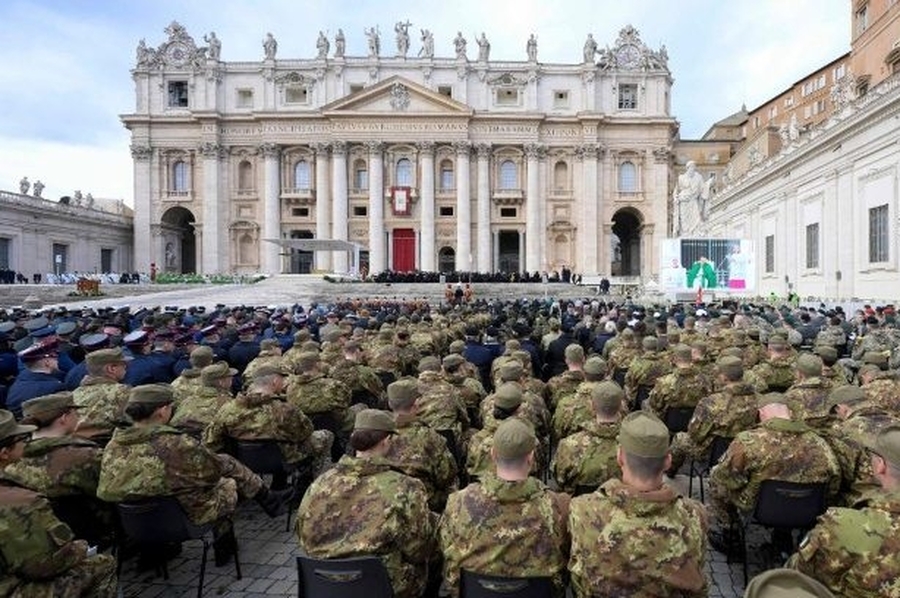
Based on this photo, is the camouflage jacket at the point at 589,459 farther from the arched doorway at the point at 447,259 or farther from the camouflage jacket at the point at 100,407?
the arched doorway at the point at 447,259

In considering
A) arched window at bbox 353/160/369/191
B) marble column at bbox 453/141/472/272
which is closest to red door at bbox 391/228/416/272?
marble column at bbox 453/141/472/272

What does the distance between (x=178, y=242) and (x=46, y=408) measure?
62.1 m

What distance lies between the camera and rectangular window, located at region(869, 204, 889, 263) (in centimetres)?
2222

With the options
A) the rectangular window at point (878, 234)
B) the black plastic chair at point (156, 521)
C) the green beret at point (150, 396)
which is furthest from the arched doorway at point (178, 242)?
the black plastic chair at point (156, 521)

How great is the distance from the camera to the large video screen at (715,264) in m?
23.4

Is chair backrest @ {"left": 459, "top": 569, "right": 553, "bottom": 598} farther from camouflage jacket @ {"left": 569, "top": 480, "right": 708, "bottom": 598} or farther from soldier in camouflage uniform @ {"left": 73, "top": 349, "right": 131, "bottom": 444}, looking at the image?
soldier in camouflage uniform @ {"left": 73, "top": 349, "right": 131, "bottom": 444}

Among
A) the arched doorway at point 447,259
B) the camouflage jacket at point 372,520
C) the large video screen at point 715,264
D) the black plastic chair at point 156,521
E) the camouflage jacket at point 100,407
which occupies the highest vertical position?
the arched doorway at point 447,259

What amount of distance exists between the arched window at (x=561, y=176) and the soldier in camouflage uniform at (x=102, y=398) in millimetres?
54020

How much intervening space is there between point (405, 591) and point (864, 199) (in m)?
26.4

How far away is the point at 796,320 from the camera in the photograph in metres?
14.8

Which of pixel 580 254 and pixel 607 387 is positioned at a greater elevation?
pixel 580 254

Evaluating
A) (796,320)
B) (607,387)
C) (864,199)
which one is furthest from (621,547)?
(864,199)

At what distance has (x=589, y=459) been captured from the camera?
15.3 feet

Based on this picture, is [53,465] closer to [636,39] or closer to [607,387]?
[607,387]
